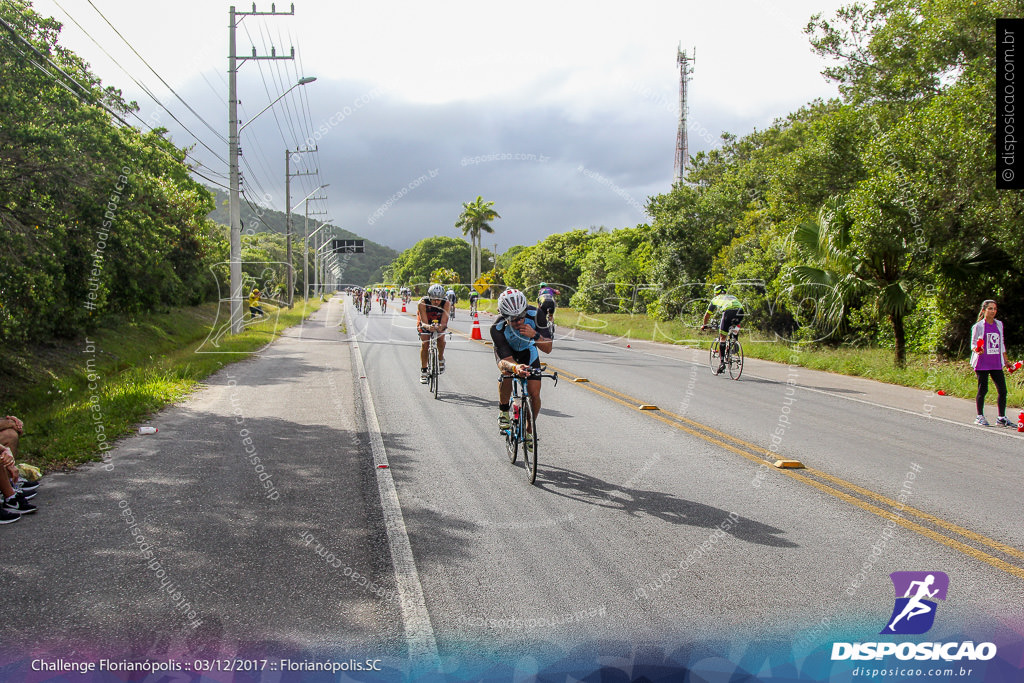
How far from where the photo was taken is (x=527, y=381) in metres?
7.31

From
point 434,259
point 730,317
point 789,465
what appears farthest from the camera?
point 434,259

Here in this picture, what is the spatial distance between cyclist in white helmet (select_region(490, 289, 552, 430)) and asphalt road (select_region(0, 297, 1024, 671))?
1033mm

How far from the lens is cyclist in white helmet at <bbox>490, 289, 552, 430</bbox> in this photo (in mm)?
7027

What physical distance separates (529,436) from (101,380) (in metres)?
13.5

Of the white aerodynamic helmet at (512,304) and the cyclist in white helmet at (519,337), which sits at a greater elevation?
the white aerodynamic helmet at (512,304)

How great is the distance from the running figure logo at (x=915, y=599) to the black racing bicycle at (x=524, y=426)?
323 centimetres

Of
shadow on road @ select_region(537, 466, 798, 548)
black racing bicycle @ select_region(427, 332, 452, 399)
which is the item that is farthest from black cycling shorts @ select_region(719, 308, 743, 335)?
shadow on road @ select_region(537, 466, 798, 548)

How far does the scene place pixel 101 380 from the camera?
16188 millimetres

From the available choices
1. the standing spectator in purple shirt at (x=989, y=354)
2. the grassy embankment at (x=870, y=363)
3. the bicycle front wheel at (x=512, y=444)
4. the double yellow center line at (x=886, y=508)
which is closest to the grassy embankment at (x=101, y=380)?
the bicycle front wheel at (x=512, y=444)

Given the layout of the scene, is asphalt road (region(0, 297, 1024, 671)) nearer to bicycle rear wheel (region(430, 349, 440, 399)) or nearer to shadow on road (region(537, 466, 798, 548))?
shadow on road (region(537, 466, 798, 548))

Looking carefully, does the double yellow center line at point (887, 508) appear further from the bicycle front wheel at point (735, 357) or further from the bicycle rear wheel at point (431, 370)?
the bicycle front wheel at point (735, 357)

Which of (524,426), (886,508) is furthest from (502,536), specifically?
(886,508)

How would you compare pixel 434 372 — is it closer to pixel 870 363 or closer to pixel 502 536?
pixel 502 536

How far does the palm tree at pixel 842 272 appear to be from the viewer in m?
16.2
